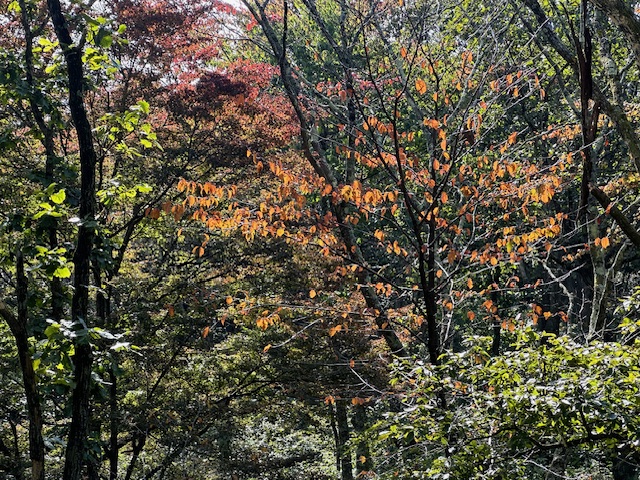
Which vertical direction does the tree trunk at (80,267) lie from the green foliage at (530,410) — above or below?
Result: above

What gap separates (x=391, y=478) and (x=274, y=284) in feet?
14.4

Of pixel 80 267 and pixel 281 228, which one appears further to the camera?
pixel 281 228

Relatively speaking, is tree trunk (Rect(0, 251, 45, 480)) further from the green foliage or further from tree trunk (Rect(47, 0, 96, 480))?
the green foliage

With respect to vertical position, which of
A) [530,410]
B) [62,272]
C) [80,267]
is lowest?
[530,410]

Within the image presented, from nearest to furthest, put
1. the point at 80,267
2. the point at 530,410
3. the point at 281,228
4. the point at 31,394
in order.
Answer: the point at 31,394 → the point at 80,267 → the point at 530,410 → the point at 281,228

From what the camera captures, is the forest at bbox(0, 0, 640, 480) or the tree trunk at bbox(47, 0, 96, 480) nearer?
the tree trunk at bbox(47, 0, 96, 480)

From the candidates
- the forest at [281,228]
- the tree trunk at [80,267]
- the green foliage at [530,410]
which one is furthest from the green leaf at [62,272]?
the green foliage at [530,410]

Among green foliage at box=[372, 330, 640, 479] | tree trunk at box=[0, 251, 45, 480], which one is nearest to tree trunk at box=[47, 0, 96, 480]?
tree trunk at box=[0, 251, 45, 480]

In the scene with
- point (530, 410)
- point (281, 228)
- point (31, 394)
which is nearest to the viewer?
point (31, 394)

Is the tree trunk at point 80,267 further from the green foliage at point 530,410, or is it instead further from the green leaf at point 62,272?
the green foliage at point 530,410

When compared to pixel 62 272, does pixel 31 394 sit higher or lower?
lower

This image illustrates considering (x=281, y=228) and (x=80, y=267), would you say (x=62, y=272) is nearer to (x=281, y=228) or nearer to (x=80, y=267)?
(x=80, y=267)

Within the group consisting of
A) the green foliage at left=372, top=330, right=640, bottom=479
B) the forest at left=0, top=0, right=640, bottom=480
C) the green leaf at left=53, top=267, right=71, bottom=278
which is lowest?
the green foliage at left=372, top=330, right=640, bottom=479

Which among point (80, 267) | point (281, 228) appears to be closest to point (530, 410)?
point (281, 228)
